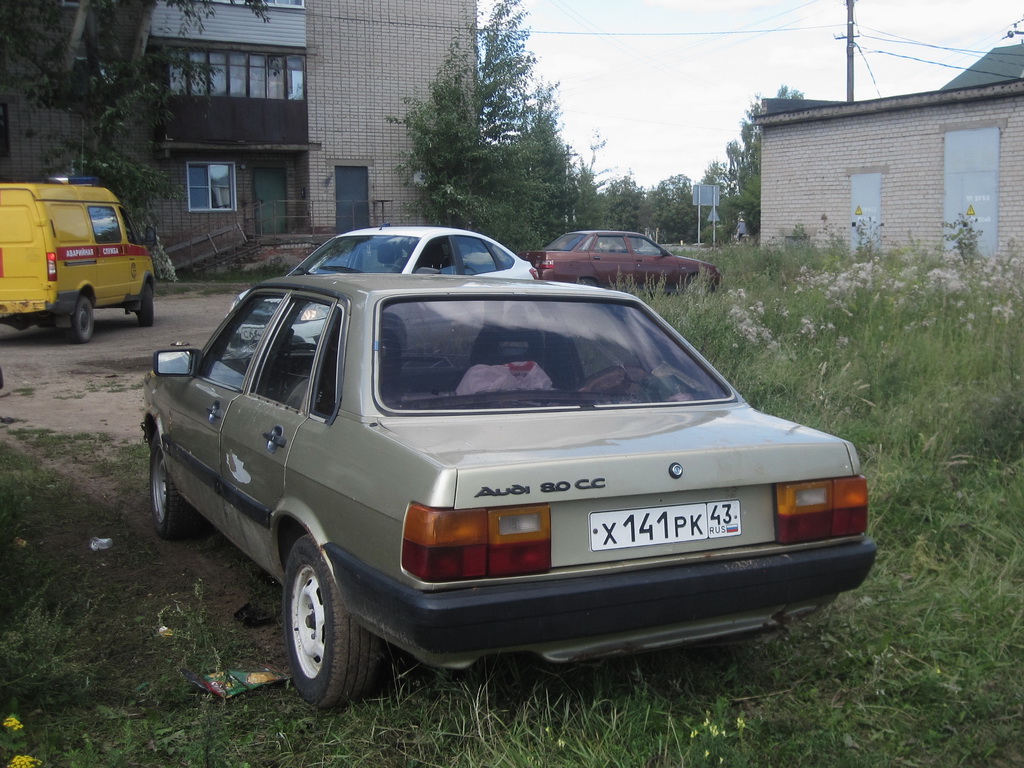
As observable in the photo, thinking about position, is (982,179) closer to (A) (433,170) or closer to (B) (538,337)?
(A) (433,170)

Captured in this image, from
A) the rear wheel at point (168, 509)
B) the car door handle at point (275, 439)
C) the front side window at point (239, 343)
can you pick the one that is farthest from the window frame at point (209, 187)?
the car door handle at point (275, 439)

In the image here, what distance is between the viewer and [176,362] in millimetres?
4871

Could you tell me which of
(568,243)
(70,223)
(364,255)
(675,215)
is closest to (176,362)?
(364,255)

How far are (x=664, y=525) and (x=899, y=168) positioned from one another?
2245 cm

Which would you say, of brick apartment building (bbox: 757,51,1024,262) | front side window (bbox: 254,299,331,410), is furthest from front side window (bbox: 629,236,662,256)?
front side window (bbox: 254,299,331,410)

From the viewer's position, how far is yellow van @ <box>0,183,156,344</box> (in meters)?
12.8

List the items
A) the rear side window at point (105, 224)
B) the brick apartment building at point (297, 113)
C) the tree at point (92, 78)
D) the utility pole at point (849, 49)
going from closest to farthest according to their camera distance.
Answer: the rear side window at point (105, 224), the tree at point (92, 78), the brick apartment building at point (297, 113), the utility pole at point (849, 49)

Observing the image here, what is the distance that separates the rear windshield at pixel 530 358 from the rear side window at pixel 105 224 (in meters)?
12.0

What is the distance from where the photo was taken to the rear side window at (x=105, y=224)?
14.3 m

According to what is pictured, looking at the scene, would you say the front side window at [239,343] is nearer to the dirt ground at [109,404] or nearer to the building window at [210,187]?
the dirt ground at [109,404]

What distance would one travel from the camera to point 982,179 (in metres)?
21.6

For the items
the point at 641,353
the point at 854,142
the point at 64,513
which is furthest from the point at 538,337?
the point at 854,142

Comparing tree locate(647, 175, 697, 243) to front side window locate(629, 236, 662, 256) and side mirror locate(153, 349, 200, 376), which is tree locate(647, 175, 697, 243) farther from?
side mirror locate(153, 349, 200, 376)

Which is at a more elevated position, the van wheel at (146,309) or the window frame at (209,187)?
the window frame at (209,187)
